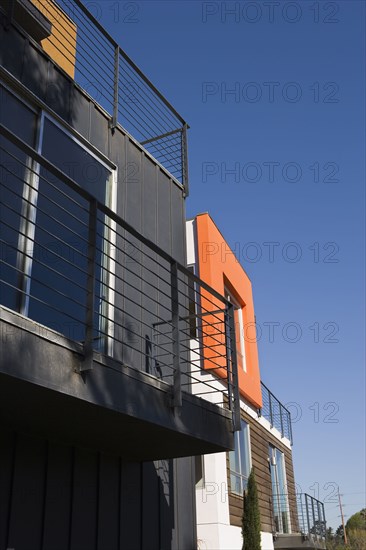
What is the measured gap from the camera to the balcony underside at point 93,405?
3.78m

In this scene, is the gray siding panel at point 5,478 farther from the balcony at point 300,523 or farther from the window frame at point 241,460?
the balcony at point 300,523

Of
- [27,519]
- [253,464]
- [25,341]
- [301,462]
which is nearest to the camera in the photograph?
[25,341]

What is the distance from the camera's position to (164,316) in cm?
743

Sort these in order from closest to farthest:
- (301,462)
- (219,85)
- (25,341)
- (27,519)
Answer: (25,341) → (27,519) → (219,85) → (301,462)

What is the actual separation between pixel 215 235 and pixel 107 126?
7192 millimetres

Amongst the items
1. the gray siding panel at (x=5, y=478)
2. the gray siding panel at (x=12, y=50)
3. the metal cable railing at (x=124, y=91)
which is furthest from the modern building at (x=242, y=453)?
the gray siding panel at (x=5, y=478)

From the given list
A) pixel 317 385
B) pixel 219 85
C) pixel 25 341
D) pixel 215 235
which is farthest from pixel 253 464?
pixel 25 341

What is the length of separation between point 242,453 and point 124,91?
29.2 feet

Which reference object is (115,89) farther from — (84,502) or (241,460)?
(241,460)

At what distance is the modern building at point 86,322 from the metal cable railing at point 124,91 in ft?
0.09

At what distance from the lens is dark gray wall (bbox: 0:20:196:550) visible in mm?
4645

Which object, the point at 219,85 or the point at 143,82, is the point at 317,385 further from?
the point at 143,82

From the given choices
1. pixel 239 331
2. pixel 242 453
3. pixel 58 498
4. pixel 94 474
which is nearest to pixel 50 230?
pixel 94 474

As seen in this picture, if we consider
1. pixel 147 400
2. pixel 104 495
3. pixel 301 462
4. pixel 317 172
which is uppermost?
pixel 317 172
